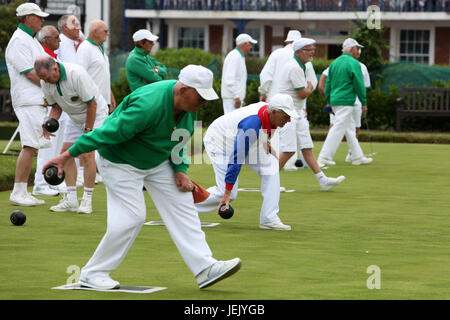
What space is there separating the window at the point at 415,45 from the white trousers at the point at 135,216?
34.4 metres

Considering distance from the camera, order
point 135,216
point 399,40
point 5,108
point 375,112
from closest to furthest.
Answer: point 135,216
point 5,108
point 375,112
point 399,40

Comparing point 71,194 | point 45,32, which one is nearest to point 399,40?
point 45,32

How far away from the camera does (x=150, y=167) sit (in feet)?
19.5

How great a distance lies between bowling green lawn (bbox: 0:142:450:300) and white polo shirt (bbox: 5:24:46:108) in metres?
1.15

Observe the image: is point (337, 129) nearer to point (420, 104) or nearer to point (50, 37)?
point (50, 37)

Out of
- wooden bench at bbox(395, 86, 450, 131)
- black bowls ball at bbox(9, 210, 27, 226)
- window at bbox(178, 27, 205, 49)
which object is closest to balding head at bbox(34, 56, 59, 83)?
black bowls ball at bbox(9, 210, 27, 226)

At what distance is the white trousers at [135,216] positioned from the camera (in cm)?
586

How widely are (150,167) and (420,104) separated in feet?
61.4

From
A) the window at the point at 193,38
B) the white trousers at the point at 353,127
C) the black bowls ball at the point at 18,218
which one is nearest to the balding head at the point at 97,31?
the black bowls ball at the point at 18,218

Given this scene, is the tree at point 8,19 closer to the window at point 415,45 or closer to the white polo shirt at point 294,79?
the window at point 415,45

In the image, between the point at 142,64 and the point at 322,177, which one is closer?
the point at 142,64

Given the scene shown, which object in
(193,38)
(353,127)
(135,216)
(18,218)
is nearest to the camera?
(135,216)

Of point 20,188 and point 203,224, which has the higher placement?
point 20,188

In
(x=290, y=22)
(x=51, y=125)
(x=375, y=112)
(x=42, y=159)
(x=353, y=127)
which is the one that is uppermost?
(x=290, y=22)
